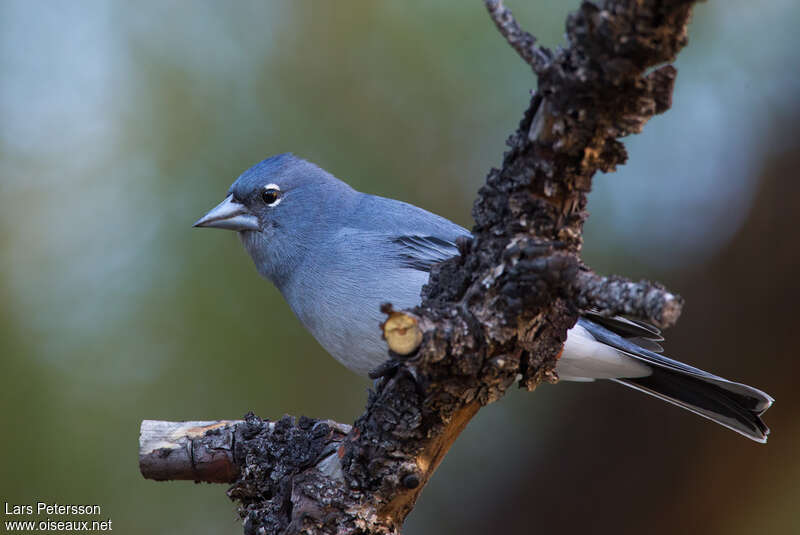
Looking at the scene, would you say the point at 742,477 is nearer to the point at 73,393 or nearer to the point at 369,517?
the point at 369,517

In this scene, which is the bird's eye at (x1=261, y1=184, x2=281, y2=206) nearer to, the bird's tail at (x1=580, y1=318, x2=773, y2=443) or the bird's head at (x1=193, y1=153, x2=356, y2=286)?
the bird's head at (x1=193, y1=153, x2=356, y2=286)

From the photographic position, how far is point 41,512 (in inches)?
180

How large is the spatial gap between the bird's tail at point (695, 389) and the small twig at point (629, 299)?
7.01 feet

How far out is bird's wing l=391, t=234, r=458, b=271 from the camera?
4730mm

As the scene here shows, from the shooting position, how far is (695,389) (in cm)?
457

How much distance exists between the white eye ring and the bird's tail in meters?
2.27

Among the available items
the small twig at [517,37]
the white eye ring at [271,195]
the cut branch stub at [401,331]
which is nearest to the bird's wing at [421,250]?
the white eye ring at [271,195]

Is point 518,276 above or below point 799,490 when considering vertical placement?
above

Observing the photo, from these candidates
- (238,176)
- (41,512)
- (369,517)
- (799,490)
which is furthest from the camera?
(238,176)

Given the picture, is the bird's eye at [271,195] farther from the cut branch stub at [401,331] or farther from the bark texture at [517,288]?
the cut branch stub at [401,331]

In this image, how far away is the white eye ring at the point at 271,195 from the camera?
5300 millimetres

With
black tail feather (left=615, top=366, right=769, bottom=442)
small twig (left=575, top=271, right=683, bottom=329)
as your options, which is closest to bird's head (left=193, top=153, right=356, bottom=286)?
black tail feather (left=615, top=366, right=769, bottom=442)

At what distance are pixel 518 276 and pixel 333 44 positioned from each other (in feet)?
11.7

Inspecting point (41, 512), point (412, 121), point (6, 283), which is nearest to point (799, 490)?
point (412, 121)
